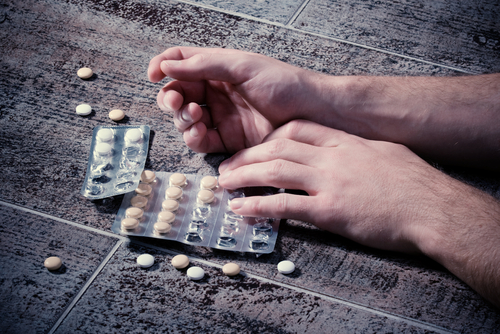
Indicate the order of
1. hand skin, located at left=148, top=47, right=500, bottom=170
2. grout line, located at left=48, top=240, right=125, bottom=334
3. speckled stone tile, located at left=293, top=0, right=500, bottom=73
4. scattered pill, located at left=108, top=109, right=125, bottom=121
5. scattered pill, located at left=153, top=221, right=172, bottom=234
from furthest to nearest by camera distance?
speckled stone tile, located at left=293, top=0, right=500, bottom=73 → scattered pill, located at left=108, top=109, right=125, bottom=121 → hand skin, located at left=148, top=47, right=500, bottom=170 → scattered pill, located at left=153, top=221, right=172, bottom=234 → grout line, located at left=48, top=240, right=125, bottom=334

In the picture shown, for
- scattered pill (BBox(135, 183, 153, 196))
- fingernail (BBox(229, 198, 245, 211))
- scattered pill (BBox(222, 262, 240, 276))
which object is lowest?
scattered pill (BBox(222, 262, 240, 276))

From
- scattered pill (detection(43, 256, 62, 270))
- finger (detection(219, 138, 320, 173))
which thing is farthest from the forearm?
scattered pill (detection(43, 256, 62, 270))

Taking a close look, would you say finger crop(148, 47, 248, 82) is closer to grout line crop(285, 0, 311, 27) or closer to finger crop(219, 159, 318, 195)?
finger crop(219, 159, 318, 195)

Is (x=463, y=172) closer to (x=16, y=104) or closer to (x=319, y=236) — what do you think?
(x=319, y=236)

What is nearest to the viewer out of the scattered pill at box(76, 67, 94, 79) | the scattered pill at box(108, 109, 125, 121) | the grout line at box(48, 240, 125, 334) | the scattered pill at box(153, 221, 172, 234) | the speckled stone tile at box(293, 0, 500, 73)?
the grout line at box(48, 240, 125, 334)

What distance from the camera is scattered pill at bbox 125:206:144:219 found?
0.83 metres

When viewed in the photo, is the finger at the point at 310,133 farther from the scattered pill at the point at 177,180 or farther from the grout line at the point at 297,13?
the grout line at the point at 297,13

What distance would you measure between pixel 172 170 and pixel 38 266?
0.32 meters

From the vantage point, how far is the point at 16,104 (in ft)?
3.55

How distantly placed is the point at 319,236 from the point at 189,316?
0.92ft

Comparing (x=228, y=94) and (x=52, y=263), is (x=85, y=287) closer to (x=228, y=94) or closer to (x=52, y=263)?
(x=52, y=263)

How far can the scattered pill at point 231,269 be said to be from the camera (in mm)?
777

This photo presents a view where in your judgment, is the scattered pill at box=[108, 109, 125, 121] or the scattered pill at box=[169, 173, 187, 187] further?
the scattered pill at box=[108, 109, 125, 121]

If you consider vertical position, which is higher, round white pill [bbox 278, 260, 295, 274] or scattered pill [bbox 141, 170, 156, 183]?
scattered pill [bbox 141, 170, 156, 183]
